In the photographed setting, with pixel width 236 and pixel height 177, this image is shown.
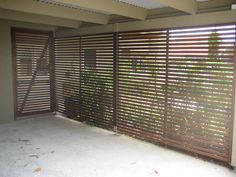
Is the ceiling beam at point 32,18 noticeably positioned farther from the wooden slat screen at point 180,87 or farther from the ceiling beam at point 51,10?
the wooden slat screen at point 180,87

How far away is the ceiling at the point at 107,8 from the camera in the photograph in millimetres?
3854

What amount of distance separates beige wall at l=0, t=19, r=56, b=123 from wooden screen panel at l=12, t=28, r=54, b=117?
142 mm

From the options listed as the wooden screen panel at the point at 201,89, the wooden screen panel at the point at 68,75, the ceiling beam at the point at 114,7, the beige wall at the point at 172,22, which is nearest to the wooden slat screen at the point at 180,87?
the wooden screen panel at the point at 201,89

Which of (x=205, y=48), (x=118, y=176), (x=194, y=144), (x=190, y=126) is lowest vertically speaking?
(x=118, y=176)

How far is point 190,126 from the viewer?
4168mm

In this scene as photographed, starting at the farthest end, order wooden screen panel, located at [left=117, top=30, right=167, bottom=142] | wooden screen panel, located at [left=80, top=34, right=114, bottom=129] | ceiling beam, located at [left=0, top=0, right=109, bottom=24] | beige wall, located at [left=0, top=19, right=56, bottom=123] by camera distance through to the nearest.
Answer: beige wall, located at [left=0, top=19, right=56, bottom=123]
wooden screen panel, located at [left=80, top=34, right=114, bottom=129]
wooden screen panel, located at [left=117, top=30, right=167, bottom=142]
ceiling beam, located at [left=0, top=0, right=109, bottom=24]

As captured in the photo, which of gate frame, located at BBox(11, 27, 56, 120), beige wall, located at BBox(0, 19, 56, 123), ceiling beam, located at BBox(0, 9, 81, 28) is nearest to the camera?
ceiling beam, located at BBox(0, 9, 81, 28)

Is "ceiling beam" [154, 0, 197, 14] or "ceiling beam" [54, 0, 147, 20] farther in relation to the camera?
"ceiling beam" [54, 0, 147, 20]

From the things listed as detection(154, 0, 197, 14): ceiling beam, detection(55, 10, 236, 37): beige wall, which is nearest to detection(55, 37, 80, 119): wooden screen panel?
detection(55, 10, 236, 37): beige wall

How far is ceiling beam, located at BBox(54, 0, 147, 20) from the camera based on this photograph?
402 cm

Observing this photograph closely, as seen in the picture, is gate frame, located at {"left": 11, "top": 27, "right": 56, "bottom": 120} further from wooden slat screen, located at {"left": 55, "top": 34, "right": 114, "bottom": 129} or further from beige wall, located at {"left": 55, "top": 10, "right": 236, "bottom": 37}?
beige wall, located at {"left": 55, "top": 10, "right": 236, "bottom": 37}

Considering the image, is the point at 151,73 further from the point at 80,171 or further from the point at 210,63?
the point at 80,171

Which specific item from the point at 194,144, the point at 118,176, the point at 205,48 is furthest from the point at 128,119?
the point at 205,48

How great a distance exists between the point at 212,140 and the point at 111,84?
2.42m
